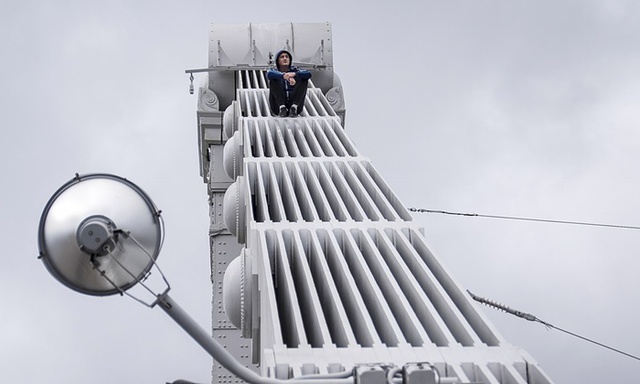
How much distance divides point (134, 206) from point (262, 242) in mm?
4636

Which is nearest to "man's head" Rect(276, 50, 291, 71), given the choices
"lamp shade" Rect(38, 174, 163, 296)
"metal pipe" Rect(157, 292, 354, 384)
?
"lamp shade" Rect(38, 174, 163, 296)

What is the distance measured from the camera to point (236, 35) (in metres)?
18.9

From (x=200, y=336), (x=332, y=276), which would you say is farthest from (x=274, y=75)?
(x=200, y=336)

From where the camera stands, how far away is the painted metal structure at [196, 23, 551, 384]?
7145 mm

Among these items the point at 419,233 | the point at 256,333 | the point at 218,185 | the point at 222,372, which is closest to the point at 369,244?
the point at 419,233

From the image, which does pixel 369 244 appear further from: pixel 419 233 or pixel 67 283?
pixel 67 283

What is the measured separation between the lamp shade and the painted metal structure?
1.41m

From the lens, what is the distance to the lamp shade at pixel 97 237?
15.1 feet

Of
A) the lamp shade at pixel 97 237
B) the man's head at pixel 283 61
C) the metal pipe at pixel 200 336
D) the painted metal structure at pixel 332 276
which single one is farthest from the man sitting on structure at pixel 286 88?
the metal pipe at pixel 200 336

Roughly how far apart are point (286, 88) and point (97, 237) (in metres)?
10.2

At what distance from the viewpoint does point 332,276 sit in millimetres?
9219

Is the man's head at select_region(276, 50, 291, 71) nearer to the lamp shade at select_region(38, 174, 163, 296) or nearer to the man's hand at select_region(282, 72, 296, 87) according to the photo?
the man's hand at select_region(282, 72, 296, 87)

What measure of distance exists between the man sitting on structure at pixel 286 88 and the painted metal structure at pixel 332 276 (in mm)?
258

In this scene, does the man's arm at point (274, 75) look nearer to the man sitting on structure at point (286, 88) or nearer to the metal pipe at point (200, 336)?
the man sitting on structure at point (286, 88)
